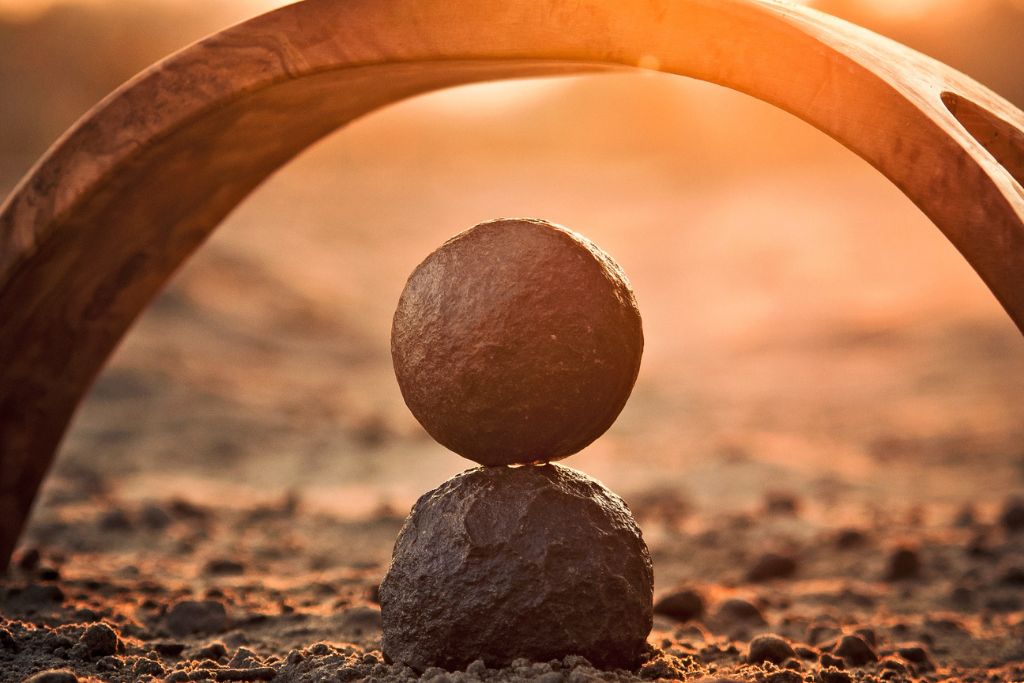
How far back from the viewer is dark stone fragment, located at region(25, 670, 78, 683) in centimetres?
371

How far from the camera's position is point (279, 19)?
3834 millimetres

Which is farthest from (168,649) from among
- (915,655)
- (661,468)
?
(661,468)

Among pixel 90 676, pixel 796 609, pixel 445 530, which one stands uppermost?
pixel 796 609

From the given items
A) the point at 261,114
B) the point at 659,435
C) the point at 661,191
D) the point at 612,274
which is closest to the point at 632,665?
the point at 612,274

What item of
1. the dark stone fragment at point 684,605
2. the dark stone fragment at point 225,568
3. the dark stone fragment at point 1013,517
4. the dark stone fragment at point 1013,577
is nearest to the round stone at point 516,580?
the dark stone fragment at point 684,605

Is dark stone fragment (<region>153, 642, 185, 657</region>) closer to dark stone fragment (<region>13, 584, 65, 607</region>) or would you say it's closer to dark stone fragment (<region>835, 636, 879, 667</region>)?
dark stone fragment (<region>13, 584, 65, 607</region>)

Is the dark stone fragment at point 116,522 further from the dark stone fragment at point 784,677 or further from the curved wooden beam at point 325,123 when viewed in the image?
the dark stone fragment at point 784,677

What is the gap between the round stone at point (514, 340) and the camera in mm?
3793

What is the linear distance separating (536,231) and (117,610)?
3198mm

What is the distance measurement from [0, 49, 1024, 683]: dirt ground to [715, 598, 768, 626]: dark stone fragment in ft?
0.08

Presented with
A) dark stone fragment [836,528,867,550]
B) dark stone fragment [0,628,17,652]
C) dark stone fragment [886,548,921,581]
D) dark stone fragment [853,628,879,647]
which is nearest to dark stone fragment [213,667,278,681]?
dark stone fragment [0,628,17,652]

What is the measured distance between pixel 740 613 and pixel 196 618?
2.95 metres

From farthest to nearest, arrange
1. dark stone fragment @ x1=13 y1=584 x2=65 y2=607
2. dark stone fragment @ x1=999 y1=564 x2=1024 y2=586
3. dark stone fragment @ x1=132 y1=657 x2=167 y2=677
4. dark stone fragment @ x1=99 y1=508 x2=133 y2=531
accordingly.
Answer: dark stone fragment @ x1=99 y1=508 x2=133 y2=531 < dark stone fragment @ x1=999 y1=564 x2=1024 y2=586 < dark stone fragment @ x1=13 y1=584 x2=65 y2=607 < dark stone fragment @ x1=132 y1=657 x2=167 y2=677

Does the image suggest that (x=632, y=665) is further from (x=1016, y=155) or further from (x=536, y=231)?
(x=1016, y=155)
